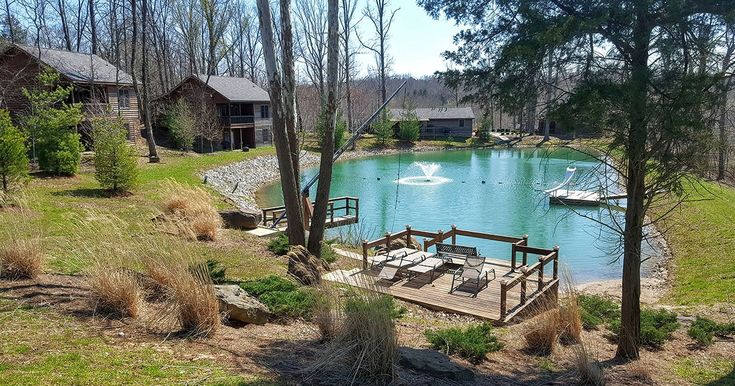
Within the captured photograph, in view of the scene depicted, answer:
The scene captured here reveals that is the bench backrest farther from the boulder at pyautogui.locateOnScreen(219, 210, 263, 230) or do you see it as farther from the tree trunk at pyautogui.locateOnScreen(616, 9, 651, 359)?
the boulder at pyautogui.locateOnScreen(219, 210, 263, 230)

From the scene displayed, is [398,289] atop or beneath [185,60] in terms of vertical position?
beneath

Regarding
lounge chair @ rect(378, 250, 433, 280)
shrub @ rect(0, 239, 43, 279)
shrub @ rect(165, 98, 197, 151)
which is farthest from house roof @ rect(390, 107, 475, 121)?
shrub @ rect(0, 239, 43, 279)

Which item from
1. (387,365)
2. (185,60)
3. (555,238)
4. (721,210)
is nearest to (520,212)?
(555,238)

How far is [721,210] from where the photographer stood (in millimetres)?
18734

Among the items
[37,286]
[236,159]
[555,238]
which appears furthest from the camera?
[236,159]

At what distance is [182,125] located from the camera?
3347 cm

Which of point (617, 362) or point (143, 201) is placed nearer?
point (617, 362)

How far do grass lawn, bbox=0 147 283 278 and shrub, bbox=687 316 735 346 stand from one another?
6.93 metres

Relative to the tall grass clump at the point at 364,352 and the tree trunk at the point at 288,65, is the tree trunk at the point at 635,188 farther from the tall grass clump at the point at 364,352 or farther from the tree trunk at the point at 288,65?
the tree trunk at the point at 288,65

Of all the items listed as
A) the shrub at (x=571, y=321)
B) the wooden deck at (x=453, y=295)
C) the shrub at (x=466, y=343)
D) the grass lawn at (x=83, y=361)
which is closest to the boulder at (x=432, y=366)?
the shrub at (x=466, y=343)

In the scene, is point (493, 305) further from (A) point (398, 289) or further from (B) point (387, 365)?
(B) point (387, 365)

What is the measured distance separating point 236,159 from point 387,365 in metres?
31.6

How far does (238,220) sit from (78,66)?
20950 mm

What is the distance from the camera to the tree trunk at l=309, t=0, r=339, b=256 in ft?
29.4
